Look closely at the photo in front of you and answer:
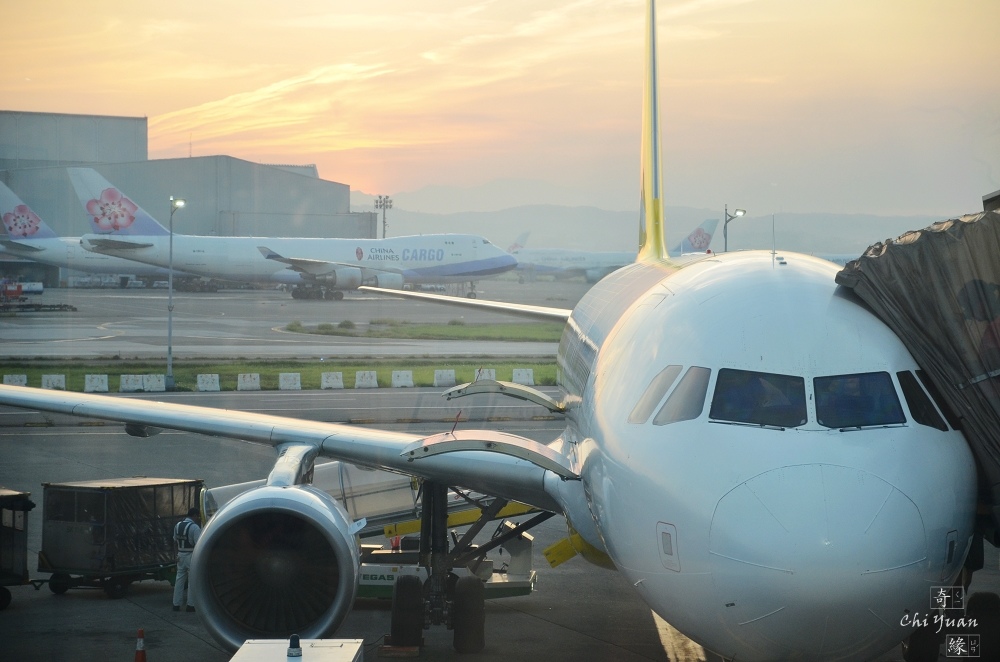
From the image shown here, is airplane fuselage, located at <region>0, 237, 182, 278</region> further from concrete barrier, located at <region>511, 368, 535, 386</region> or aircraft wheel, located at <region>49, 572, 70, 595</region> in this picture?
aircraft wheel, located at <region>49, 572, 70, 595</region>

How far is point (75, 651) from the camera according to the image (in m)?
12.0

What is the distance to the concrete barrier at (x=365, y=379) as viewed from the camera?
39594mm

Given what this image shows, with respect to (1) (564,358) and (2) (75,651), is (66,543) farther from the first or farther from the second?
(1) (564,358)

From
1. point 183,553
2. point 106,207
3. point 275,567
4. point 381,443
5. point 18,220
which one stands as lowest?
point 183,553

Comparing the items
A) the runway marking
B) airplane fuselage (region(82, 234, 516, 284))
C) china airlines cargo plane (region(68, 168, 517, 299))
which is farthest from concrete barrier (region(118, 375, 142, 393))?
airplane fuselage (region(82, 234, 516, 284))

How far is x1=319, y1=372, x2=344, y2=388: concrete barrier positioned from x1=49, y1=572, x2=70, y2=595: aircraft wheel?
2401cm

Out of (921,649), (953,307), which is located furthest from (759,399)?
(921,649)

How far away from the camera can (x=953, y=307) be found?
26.6 feet

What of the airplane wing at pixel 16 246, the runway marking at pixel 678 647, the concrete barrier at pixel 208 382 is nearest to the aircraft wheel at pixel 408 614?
the runway marking at pixel 678 647

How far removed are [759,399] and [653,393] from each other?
0.85 m

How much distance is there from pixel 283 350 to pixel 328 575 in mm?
38517

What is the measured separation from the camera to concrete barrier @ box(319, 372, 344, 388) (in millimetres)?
39188

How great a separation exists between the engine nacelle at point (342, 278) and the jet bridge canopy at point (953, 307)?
225ft

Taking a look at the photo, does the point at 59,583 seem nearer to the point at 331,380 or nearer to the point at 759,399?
the point at 759,399
